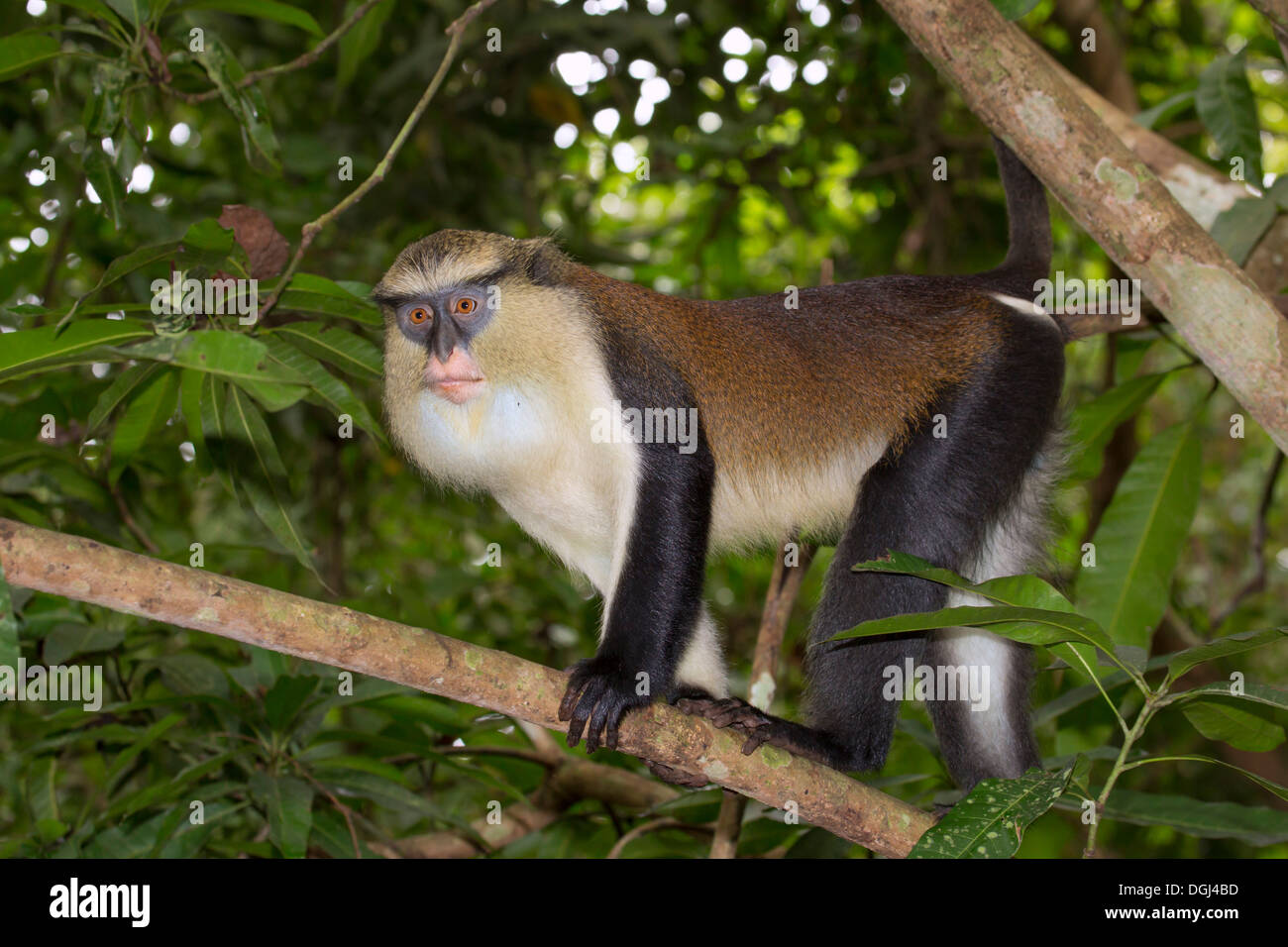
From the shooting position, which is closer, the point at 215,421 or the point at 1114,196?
the point at 1114,196

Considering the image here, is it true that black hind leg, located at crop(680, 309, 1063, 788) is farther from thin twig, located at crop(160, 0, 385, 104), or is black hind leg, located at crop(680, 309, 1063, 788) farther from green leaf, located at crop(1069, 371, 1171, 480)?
thin twig, located at crop(160, 0, 385, 104)

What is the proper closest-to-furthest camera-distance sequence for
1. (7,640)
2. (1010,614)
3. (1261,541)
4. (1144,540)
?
(7,640)
(1010,614)
(1144,540)
(1261,541)

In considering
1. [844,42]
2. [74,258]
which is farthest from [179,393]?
[844,42]

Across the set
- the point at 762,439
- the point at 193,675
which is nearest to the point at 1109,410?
the point at 762,439

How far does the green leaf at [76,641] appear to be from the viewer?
3943 millimetres

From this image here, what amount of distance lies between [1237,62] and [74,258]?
18.6 feet

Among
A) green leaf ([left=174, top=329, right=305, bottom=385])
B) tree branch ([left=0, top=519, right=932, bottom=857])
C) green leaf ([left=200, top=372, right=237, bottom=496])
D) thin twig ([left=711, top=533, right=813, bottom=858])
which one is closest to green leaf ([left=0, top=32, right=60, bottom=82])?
green leaf ([left=200, top=372, right=237, bottom=496])

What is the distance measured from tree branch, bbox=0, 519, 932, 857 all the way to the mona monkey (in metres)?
0.27

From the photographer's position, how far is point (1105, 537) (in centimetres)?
418

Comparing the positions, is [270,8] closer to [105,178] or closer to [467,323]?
[105,178]

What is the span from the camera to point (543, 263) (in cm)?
382

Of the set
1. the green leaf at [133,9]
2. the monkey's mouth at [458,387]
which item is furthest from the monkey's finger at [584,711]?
the green leaf at [133,9]

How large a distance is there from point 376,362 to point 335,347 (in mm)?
138

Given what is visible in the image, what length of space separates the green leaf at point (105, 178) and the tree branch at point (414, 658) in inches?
65.7
